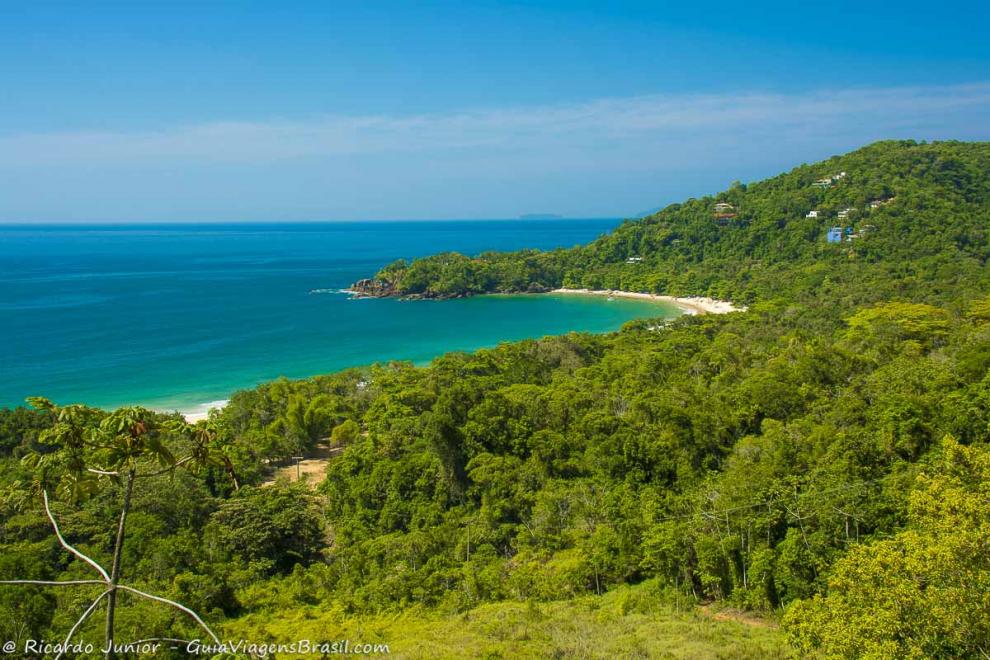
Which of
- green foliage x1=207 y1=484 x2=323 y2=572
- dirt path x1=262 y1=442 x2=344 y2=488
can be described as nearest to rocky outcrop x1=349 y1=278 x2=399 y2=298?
dirt path x1=262 y1=442 x2=344 y2=488

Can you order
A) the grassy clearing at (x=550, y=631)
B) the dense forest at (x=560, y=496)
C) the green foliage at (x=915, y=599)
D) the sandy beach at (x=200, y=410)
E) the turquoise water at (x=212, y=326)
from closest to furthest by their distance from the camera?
the green foliage at (x=915, y=599) → the dense forest at (x=560, y=496) → the grassy clearing at (x=550, y=631) → the sandy beach at (x=200, y=410) → the turquoise water at (x=212, y=326)

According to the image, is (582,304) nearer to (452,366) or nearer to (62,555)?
(452,366)

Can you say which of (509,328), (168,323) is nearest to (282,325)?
(168,323)

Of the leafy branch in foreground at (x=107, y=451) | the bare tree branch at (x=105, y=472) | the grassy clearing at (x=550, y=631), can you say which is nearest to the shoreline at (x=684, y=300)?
the grassy clearing at (x=550, y=631)

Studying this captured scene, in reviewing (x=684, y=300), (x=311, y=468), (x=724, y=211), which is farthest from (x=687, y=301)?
(x=311, y=468)

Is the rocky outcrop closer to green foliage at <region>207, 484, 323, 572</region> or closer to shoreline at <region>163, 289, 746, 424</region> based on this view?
shoreline at <region>163, 289, 746, 424</region>

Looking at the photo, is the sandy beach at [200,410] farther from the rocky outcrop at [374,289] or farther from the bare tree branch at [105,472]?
the rocky outcrop at [374,289]

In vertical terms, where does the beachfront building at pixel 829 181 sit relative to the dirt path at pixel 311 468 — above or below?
above
